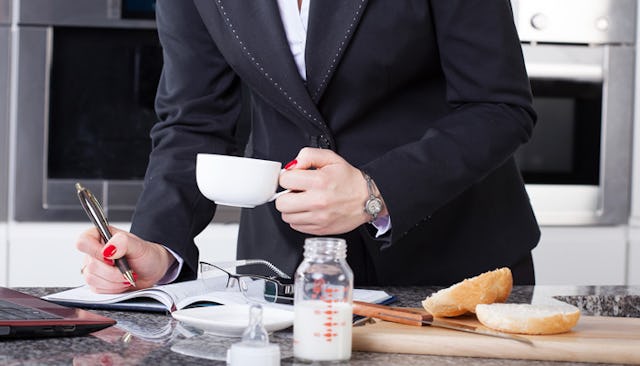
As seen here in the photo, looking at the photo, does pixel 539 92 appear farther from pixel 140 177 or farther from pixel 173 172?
pixel 173 172

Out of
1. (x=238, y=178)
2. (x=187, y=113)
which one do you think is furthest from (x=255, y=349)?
(x=187, y=113)

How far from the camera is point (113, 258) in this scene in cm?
120

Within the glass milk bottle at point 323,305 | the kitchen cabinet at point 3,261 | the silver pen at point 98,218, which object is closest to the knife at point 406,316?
the glass milk bottle at point 323,305

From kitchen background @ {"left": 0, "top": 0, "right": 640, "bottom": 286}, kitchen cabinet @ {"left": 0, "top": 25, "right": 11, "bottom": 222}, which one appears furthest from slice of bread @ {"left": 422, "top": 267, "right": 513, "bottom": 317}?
kitchen cabinet @ {"left": 0, "top": 25, "right": 11, "bottom": 222}

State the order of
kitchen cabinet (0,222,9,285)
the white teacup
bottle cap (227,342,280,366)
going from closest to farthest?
bottle cap (227,342,280,366) < the white teacup < kitchen cabinet (0,222,9,285)

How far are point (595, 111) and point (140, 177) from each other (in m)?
1.19

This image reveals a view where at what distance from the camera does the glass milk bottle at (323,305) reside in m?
0.83

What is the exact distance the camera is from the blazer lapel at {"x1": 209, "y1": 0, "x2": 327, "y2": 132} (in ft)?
4.46

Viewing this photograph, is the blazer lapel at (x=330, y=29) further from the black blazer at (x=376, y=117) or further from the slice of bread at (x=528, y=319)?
the slice of bread at (x=528, y=319)

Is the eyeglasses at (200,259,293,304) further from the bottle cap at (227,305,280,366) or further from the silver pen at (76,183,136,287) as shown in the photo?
the bottle cap at (227,305,280,366)

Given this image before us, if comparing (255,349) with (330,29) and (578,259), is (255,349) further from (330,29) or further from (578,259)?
(578,259)

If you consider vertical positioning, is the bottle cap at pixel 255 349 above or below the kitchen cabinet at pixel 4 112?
below

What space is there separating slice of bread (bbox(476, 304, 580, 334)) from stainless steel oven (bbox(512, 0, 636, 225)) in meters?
1.59

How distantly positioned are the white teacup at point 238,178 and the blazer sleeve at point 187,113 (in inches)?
12.2
